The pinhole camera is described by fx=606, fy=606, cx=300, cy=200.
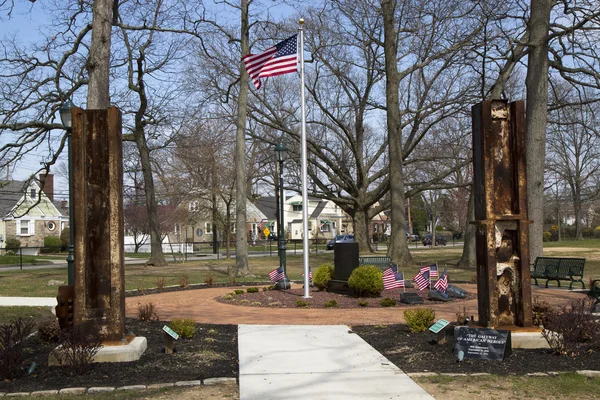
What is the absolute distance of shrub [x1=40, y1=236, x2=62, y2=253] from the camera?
170 ft

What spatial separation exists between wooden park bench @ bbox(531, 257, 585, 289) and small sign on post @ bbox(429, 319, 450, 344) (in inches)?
385

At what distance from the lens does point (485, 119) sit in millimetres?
8266

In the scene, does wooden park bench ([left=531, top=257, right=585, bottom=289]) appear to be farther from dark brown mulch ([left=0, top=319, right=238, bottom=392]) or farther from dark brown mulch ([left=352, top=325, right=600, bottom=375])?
dark brown mulch ([left=0, top=319, right=238, bottom=392])

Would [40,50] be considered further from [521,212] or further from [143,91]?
[521,212]

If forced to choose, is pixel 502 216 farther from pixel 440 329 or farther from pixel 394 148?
pixel 394 148

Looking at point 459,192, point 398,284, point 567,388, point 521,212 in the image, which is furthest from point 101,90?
point 459,192

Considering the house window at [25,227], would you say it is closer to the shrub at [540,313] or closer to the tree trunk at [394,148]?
the tree trunk at [394,148]

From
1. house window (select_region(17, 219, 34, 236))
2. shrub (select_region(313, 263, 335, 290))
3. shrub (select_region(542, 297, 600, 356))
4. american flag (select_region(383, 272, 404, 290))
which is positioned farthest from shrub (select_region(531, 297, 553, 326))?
house window (select_region(17, 219, 34, 236))

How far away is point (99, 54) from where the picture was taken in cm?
1617

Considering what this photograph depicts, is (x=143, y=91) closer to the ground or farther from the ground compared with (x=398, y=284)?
farther from the ground

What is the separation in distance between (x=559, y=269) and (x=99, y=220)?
1390 centimetres

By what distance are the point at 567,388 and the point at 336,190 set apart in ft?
118

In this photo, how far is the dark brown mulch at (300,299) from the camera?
14.1m

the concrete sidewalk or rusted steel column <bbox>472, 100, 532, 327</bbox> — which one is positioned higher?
rusted steel column <bbox>472, 100, 532, 327</bbox>
